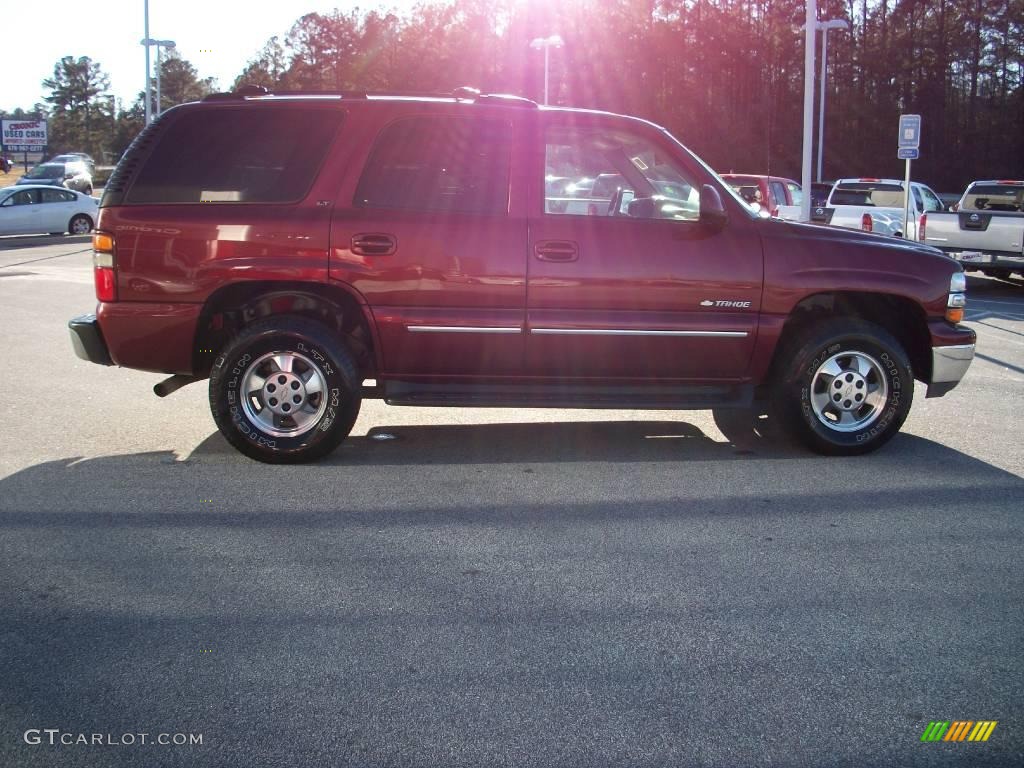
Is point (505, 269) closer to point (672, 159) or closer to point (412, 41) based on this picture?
point (672, 159)

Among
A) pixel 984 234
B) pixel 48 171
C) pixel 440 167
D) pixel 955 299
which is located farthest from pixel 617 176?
pixel 48 171

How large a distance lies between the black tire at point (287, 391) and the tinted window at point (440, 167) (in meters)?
0.89

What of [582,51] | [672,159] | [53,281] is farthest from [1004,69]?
[672,159]

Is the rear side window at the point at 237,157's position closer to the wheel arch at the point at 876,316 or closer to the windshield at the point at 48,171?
the wheel arch at the point at 876,316

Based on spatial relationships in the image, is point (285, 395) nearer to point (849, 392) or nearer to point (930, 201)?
point (849, 392)

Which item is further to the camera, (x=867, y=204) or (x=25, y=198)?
(x=25, y=198)

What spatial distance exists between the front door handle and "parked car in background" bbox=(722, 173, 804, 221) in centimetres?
1329

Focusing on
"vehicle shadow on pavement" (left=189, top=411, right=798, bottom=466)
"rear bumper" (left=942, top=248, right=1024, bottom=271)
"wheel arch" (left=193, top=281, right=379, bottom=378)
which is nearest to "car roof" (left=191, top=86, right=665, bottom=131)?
"wheel arch" (left=193, top=281, right=379, bottom=378)

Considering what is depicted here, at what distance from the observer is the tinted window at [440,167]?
20.8ft

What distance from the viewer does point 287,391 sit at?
20.7 ft

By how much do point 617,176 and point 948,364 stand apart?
2.33 metres

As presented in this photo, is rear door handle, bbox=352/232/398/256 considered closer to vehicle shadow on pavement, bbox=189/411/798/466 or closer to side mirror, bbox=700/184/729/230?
vehicle shadow on pavement, bbox=189/411/798/466

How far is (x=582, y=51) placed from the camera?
71312mm

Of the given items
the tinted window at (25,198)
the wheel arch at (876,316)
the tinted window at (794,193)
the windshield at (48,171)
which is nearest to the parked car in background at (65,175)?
the windshield at (48,171)
